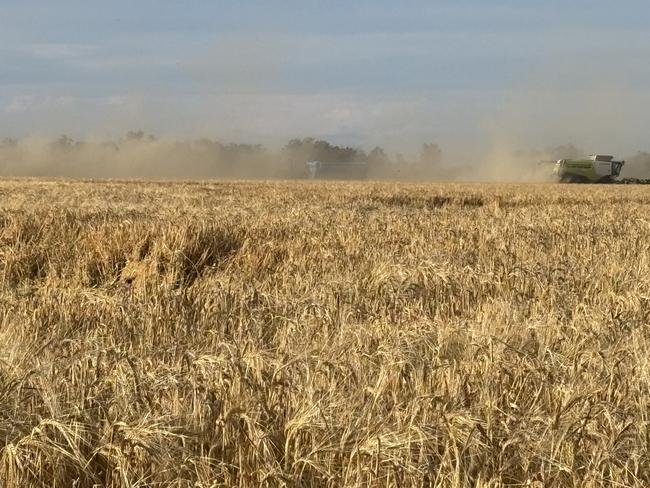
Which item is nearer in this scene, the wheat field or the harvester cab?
the wheat field

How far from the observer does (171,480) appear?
250 cm

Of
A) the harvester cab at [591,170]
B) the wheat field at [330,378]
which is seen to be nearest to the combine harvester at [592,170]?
the harvester cab at [591,170]

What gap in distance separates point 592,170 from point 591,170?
0.07 m

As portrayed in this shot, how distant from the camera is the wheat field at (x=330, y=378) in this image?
254 cm

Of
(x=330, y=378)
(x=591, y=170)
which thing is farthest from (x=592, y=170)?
(x=330, y=378)

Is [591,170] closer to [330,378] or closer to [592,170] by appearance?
[592,170]

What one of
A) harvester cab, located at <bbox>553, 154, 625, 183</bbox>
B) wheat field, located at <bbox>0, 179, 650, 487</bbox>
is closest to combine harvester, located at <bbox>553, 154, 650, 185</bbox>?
harvester cab, located at <bbox>553, 154, 625, 183</bbox>

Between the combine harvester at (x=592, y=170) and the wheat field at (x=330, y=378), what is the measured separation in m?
49.5

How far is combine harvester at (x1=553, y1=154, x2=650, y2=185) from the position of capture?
175 feet

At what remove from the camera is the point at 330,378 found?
129 inches

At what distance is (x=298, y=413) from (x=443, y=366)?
2.67 feet

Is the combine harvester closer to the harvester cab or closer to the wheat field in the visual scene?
the harvester cab

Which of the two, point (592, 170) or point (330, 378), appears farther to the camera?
point (592, 170)

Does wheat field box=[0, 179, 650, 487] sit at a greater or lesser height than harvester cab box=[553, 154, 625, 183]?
lesser
